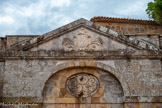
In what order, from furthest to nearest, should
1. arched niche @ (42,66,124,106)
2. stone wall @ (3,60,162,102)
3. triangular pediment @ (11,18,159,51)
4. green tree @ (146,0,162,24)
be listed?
1. green tree @ (146,0,162,24)
2. triangular pediment @ (11,18,159,51)
3. arched niche @ (42,66,124,106)
4. stone wall @ (3,60,162,102)

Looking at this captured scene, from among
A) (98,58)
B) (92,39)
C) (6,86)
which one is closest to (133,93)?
(98,58)

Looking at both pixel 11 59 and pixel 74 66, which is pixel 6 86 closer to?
pixel 11 59

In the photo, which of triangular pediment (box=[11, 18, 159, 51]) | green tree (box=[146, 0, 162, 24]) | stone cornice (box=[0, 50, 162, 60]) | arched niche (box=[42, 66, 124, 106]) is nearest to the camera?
arched niche (box=[42, 66, 124, 106])

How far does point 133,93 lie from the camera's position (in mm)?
11008

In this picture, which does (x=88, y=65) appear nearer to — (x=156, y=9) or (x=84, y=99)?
(x=84, y=99)

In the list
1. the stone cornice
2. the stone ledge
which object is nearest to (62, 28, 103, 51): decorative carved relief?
the stone cornice

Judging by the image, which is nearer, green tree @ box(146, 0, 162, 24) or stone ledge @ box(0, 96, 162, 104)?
stone ledge @ box(0, 96, 162, 104)

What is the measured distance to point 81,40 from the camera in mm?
11664

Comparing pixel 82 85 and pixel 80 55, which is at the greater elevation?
pixel 80 55

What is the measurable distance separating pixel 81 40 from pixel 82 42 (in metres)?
0.10

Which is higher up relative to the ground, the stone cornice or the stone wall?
the stone cornice

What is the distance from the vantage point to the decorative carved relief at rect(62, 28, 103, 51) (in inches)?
455

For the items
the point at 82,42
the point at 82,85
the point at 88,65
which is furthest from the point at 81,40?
the point at 82,85

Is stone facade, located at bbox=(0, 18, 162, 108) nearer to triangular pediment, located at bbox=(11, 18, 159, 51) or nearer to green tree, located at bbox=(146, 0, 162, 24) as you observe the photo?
triangular pediment, located at bbox=(11, 18, 159, 51)
